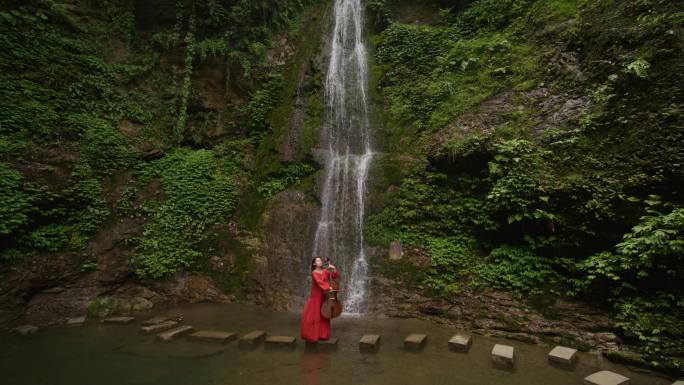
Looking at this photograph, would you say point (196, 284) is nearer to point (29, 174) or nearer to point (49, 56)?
point (29, 174)

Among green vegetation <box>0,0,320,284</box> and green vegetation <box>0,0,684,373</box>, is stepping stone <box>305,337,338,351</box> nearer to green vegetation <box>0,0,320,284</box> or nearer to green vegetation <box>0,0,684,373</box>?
green vegetation <box>0,0,684,373</box>

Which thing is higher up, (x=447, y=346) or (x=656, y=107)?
(x=656, y=107)

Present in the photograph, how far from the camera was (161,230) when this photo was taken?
1093cm

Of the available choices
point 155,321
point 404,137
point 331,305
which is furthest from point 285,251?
point 404,137

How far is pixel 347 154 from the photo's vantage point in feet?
42.0

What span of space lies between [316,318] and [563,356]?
393 centimetres

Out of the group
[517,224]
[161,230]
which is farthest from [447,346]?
[161,230]

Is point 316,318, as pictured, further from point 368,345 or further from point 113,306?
point 113,306

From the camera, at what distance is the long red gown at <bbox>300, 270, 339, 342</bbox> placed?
6211 millimetres

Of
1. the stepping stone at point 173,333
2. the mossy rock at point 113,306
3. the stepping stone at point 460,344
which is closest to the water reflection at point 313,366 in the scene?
the stepping stone at point 460,344

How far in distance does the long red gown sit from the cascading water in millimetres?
2759

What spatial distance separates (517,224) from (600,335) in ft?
8.90

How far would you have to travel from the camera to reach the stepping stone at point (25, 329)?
7.42 m

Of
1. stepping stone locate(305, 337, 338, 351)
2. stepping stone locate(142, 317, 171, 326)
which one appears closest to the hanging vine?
stepping stone locate(142, 317, 171, 326)
